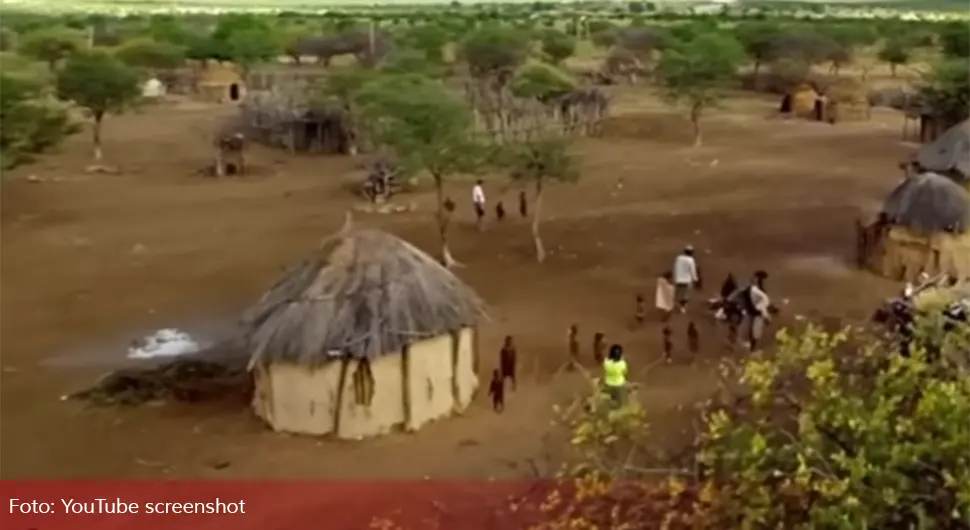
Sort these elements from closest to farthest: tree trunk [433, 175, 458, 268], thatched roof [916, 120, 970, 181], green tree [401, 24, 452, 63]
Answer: thatched roof [916, 120, 970, 181] → green tree [401, 24, 452, 63] → tree trunk [433, 175, 458, 268]

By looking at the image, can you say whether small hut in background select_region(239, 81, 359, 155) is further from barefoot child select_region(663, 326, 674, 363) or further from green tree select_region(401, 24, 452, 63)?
barefoot child select_region(663, 326, 674, 363)

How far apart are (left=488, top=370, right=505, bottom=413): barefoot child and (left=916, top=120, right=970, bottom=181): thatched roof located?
1.04 meters

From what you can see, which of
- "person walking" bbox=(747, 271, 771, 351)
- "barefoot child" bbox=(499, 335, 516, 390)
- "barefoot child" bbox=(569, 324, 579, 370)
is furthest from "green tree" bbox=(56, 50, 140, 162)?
"person walking" bbox=(747, 271, 771, 351)

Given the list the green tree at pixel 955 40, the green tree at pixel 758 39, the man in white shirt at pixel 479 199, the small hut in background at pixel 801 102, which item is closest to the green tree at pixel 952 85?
the green tree at pixel 955 40

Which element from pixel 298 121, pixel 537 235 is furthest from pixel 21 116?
pixel 537 235

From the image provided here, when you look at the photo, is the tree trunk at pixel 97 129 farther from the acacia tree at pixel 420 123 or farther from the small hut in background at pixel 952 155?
the small hut in background at pixel 952 155

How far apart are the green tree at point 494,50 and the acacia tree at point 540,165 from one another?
18cm

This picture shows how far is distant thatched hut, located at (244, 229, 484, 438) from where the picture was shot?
3.07m

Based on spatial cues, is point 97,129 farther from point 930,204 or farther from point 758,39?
point 930,204

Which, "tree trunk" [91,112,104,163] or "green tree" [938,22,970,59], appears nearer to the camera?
"green tree" [938,22,970,59]

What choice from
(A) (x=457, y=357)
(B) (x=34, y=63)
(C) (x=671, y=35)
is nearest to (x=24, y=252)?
(B) (x=34, y=63)

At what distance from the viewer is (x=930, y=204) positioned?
2898 millimetres

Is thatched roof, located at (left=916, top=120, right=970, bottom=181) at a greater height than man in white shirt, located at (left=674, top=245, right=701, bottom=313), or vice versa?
thatched roof, located at (left=916, top=120, right=970, bottom=181)

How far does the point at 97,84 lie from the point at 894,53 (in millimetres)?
1761
